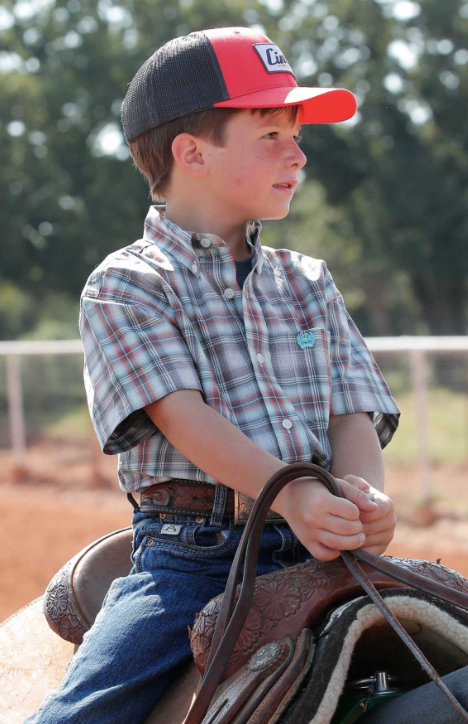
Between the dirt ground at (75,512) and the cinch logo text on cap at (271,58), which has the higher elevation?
the cinch logo text on cap at (271,58)

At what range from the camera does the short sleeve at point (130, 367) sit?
1.45 m

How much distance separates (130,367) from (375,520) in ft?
1.72

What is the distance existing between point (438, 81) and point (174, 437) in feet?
83.2

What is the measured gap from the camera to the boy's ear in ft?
5.34

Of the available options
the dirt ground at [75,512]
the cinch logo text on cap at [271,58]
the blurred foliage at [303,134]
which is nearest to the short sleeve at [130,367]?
the cinch logo text on cap at [271,58]

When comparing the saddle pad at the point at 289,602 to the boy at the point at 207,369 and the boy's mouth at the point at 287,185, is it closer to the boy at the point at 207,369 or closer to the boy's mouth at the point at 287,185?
the boy at the point at 207,369

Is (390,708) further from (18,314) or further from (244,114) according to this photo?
(18,314)

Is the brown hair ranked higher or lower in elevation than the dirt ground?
higher

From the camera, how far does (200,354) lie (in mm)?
1515

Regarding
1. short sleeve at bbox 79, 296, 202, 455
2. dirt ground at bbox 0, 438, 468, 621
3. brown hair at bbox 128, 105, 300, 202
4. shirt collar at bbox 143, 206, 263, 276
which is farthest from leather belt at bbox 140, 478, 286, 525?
dirt ground at bbox 0, 438, 468, 621

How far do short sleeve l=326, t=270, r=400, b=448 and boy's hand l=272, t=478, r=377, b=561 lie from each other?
0.41 meters

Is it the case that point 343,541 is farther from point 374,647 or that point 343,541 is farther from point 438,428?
point 438,428

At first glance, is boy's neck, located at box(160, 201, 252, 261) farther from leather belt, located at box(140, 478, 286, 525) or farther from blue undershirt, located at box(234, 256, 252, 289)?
leather belt, located at box(140, 478, 286, 525)

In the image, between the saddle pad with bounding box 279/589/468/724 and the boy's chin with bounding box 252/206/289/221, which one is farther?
the boy's chin with bounding box 252/206/289/221
